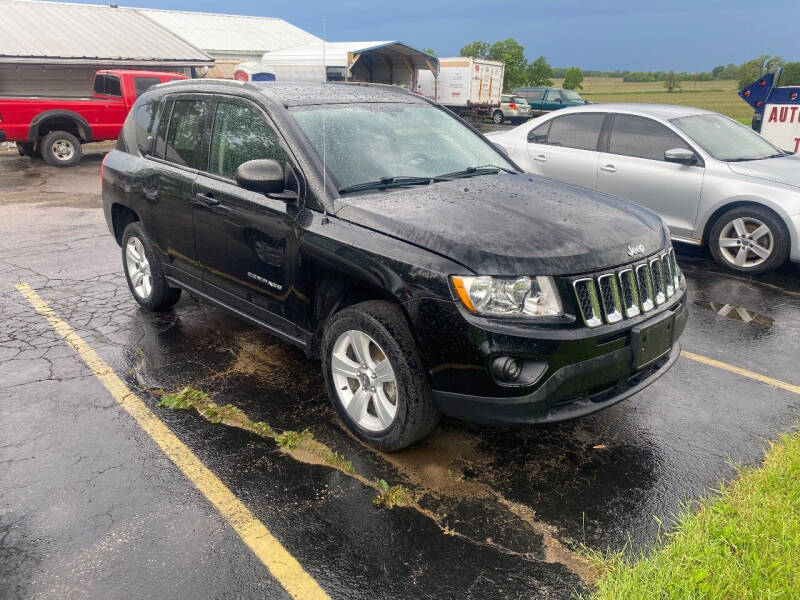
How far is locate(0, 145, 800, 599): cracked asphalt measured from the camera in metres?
2.68

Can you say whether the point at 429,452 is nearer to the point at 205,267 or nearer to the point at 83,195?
the point at 205,267

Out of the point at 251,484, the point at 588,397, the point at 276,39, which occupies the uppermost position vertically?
the point at 276,39

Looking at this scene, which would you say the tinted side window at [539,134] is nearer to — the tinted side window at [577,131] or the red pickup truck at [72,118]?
the tinted side window at [577,131]

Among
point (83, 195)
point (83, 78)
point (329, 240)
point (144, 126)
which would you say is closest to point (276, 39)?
point (83, 78)

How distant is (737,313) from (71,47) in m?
A: 23.2

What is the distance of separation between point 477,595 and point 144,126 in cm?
438

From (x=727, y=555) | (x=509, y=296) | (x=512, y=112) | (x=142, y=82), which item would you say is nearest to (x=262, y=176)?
(x=509, y=296)

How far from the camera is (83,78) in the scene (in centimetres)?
2317

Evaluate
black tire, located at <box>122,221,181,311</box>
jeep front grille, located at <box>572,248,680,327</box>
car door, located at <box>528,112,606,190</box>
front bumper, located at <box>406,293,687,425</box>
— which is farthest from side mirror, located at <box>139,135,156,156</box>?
car door, located at <box>528,112,606,190</box>

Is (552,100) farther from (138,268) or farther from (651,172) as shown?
(138,268)

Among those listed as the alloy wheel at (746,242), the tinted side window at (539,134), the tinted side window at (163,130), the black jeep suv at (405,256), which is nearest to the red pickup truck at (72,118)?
the tinted side window at (539,134)

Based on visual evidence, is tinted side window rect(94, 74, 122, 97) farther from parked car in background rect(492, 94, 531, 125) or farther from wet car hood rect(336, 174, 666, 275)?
parked car in background rect(492, 94, 531, 125)

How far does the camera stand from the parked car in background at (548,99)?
31297mm

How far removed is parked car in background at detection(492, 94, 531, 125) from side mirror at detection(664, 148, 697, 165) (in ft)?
81.6
